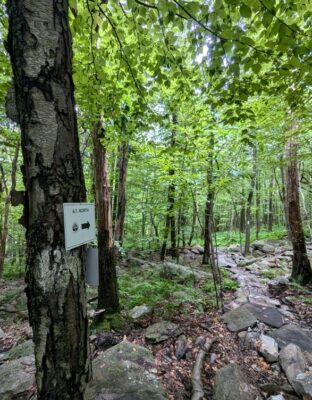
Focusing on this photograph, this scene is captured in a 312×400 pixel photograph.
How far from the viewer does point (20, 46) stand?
4.06 ft

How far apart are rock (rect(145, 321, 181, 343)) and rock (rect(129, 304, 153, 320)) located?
46 cm

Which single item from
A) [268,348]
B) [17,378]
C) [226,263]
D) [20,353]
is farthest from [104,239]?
[226,263]

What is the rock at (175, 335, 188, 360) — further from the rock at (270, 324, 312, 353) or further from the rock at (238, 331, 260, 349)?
the rock at (270, 324, 312, 353)

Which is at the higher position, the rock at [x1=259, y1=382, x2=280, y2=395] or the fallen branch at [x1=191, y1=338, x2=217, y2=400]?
the fallen branch at [x1=191, y1=338, x2=217, y2=400]

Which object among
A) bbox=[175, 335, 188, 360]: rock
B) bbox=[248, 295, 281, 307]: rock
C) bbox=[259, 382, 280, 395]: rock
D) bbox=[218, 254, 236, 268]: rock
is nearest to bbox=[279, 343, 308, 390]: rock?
bbox=[259, 382, 280, 395]: rock

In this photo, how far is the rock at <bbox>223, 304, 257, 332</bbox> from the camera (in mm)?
3945

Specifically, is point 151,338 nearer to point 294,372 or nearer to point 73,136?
point 294,372

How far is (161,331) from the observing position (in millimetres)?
3682

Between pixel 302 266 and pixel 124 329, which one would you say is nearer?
pixel 124 329

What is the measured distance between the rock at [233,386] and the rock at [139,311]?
1.81 meters

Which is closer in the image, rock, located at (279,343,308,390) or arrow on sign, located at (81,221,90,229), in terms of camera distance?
arrow on sign, located at (81,221,90,229)

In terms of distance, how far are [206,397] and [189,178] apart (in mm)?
3957

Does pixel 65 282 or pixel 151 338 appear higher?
pixel 65 282

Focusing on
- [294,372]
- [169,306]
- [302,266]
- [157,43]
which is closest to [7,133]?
[157,43]
